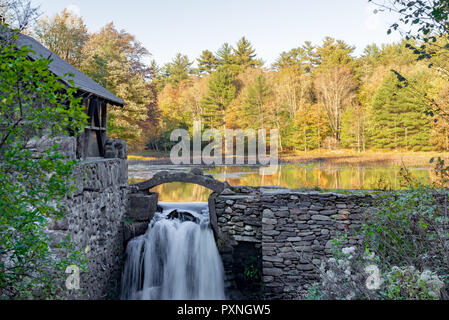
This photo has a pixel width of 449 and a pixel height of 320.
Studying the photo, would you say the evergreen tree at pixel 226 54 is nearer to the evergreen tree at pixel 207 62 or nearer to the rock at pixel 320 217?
the evergreen tree at pixel 207 62

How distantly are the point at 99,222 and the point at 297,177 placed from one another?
11.7 metres

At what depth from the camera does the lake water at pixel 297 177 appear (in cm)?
1372

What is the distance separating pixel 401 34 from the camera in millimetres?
3988

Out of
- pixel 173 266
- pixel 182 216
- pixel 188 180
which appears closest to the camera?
pixel 173 266

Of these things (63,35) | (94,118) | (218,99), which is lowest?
(94,118)

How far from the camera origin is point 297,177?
1628 centimetres

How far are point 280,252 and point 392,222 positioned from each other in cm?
326

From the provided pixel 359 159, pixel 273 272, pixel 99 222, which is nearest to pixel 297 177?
pixel 359 159

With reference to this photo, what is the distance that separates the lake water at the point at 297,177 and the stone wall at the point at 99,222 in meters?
5.49

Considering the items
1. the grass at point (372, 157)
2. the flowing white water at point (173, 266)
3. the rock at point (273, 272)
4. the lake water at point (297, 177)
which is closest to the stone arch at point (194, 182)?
the flowing white water at point (173, 266)

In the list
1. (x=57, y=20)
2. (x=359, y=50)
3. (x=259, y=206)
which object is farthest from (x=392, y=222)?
(x=359, y=50)

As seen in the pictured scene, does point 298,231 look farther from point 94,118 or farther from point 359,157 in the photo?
point 359,157

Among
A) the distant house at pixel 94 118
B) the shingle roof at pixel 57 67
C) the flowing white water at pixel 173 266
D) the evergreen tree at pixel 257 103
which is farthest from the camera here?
the evergreen tree at pixel 257 103

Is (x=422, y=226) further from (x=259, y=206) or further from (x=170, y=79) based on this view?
(x=170, y=79)
